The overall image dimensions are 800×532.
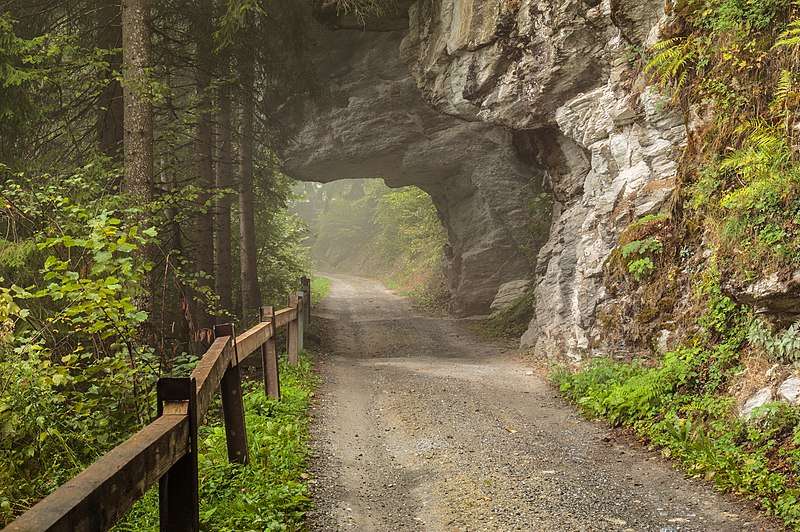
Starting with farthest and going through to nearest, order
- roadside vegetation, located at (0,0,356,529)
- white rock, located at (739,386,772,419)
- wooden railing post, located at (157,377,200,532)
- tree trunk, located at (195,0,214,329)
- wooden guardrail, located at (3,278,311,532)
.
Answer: tree trunk, located at (195,0,214,329) → white rock, located at (739,386,772,419) → roadside vegetation, located at (0,0,356,529) → wooden railing post, located at (157,377,200,532) → wooden guardrail, located at (3,278,311,532)

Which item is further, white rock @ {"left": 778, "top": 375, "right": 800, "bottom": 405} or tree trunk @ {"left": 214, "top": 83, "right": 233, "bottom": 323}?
tree trunk @ {"left": 214, "top": 83, "right": 233, "bottom": 323}

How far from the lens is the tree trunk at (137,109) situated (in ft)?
30.1

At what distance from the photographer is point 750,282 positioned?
6223mm

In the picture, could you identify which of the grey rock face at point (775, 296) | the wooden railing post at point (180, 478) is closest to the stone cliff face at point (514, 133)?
the grey rock face at point (775, 296)

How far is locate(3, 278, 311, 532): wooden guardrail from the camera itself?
1.88 meters

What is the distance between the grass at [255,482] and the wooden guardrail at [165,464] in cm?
26

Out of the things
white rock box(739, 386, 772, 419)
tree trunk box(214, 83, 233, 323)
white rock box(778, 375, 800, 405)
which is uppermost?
tree trunk box(214, 83, 233, 323)

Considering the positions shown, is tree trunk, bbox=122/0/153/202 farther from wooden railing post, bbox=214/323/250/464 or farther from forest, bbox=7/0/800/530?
wooden railing post, bbox=214/323/250/464

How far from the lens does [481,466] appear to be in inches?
232

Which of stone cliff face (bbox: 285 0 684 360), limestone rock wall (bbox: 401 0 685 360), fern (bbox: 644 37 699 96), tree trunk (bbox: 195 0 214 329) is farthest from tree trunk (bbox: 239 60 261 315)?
fern (bbox: 644 37 699 96)

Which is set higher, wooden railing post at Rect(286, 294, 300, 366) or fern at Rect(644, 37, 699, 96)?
fern at Rect(644, 37, 699, 96)

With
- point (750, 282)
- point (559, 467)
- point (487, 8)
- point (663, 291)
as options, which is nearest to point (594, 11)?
point (487, 8)

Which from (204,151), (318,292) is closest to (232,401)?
(204,151)

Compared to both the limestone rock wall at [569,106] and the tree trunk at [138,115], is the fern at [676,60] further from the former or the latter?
the tree trunk at [138,115]
